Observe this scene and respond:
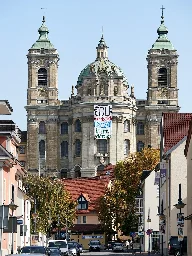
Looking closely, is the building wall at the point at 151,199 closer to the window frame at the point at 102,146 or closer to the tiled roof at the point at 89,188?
the tiled roof at the point at 89,188

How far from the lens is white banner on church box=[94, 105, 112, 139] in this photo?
194 metres

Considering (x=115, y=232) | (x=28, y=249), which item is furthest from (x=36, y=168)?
(x=28, y=249)

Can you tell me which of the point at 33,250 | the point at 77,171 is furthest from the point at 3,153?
the point at 77,171

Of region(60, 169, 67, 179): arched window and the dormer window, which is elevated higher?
region(60, 169, 67, 179): arched window

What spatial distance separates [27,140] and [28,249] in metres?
149

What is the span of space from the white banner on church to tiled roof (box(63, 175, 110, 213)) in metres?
28.3

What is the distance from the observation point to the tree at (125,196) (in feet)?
436

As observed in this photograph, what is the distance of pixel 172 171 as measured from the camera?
3068 inches

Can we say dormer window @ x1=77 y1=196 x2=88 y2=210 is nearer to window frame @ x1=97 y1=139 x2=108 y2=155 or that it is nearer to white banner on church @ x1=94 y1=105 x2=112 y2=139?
white banner on church @ x1=94 y1=105 x2=112 y2=139

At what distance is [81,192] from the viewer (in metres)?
164

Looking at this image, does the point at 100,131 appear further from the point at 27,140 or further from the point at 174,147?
the point at 174,147

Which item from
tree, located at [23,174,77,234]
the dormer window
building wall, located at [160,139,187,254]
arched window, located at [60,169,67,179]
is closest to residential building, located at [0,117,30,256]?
building wall, located at [160,139,187,254]

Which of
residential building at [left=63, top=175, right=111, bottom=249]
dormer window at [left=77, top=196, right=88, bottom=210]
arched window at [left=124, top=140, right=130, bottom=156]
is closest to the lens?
residential building at [left=63, top=175, right=111, bottom=249]

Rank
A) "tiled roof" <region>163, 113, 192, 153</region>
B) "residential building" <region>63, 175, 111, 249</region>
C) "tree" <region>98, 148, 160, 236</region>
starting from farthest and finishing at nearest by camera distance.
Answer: "residential building" <region>63, 175, 111, 249</region> < "tree" <region>98, 148, 160, 236</region> < "tiled roof" <region>163, 113, 192, 153</region>
